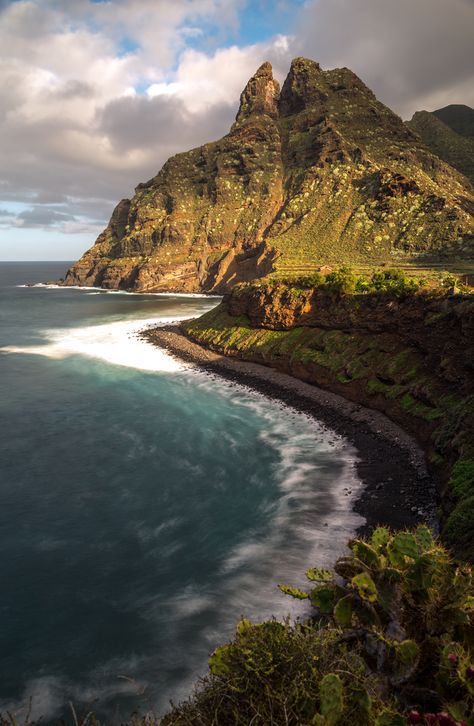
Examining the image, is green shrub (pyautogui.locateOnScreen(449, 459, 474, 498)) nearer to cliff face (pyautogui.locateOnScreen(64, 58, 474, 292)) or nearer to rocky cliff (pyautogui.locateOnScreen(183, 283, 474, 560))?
rocky cliff (pyautogui.locateOnScreen(183, 283, 474, 560))

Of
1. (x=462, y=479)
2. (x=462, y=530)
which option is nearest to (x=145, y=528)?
(x=462, y=530)

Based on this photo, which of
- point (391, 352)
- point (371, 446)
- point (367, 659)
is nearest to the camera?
point (367, 659)

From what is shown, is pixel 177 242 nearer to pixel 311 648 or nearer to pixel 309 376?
pixel 309 376

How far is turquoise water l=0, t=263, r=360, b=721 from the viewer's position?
1831 cm

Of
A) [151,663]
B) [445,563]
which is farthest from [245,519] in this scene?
[445,563]

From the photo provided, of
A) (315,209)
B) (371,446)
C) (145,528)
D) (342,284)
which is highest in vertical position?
(315,209)

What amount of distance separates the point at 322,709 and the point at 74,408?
46.8 m

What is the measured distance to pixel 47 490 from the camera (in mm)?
31984

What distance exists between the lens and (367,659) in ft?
33.4

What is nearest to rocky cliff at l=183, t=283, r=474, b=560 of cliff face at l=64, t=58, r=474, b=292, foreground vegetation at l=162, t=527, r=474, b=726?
foreground vegetation at l=162, t=527, r=474, b=726

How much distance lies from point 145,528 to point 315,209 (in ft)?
485

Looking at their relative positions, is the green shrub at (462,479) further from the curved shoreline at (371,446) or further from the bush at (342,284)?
the bush at (342,284)

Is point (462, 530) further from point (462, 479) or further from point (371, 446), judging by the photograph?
point (371, 446)

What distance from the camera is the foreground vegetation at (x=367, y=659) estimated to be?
7.94 metres
